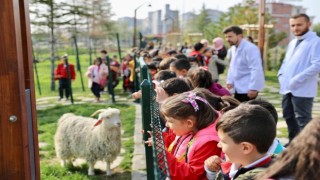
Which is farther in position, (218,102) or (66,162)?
(66,162)

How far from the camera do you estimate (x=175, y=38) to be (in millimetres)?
38094

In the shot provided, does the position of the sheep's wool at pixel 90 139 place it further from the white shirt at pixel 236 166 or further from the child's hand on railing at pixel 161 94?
the white shirt at pixel 236 166

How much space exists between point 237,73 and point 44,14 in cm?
1446

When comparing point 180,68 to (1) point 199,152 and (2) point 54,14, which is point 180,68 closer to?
(1) point 199,152

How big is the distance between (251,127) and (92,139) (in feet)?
11.4

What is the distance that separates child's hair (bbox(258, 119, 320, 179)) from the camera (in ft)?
4.04

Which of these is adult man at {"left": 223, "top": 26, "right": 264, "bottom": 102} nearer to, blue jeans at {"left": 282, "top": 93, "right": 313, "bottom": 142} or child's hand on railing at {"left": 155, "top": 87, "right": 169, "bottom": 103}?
blue jeans at {"left": 282, "top": 93, "right": 313, "bottom": 142}

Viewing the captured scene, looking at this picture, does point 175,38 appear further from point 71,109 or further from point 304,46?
point 304,46

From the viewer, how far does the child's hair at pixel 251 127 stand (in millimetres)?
1782

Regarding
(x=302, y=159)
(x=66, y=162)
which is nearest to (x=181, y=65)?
(x=66, y=162)

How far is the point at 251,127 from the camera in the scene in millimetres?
1799

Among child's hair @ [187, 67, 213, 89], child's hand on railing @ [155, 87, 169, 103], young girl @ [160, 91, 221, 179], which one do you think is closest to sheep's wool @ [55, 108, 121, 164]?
child's hair @ [187, 67, 213, 89]

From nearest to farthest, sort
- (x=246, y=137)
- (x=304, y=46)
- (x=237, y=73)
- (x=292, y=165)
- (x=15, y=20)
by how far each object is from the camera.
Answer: (x=292, y=165), (x=15, y=20), (x=246, y=137), (x=304, y=46), (x=237, y=73)

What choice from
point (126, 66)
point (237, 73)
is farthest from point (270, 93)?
point (237, 73)
